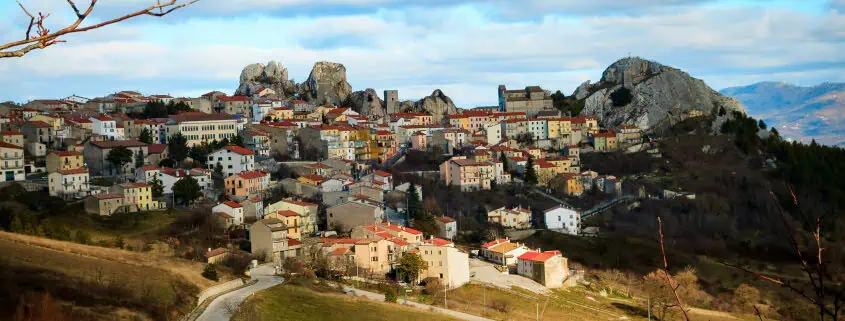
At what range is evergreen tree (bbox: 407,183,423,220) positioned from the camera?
52606mm

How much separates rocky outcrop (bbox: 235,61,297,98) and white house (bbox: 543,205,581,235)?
3994cm

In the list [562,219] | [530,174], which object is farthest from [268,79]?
[562,219]

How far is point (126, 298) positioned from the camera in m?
26.3

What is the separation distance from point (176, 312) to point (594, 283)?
25796 mm

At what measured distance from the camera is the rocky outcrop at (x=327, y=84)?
91750 mm

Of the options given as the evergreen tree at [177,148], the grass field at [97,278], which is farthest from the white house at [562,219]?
the grass field at [97,278]

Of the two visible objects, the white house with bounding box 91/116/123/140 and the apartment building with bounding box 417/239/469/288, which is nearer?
the apartment building with bounding box 417/239/469/288

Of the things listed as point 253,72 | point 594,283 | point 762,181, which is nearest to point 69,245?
point 594,283

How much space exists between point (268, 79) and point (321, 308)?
64516 millimetres

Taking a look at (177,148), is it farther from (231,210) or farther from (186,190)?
(231,210)

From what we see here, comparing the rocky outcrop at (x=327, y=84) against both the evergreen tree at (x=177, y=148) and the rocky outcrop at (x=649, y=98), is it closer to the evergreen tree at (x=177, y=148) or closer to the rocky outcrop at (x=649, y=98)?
the rocky outcrop at (x=649, y=98)

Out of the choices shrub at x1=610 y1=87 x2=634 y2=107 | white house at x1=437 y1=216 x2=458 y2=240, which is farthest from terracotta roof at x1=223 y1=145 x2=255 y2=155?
shrub at x1=610 y1=87 x2=634 y2=107

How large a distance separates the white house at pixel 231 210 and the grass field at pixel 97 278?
12114mm

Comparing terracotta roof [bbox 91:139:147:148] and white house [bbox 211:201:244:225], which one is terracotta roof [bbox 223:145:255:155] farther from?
white house [bbox 211:201:244:225]
